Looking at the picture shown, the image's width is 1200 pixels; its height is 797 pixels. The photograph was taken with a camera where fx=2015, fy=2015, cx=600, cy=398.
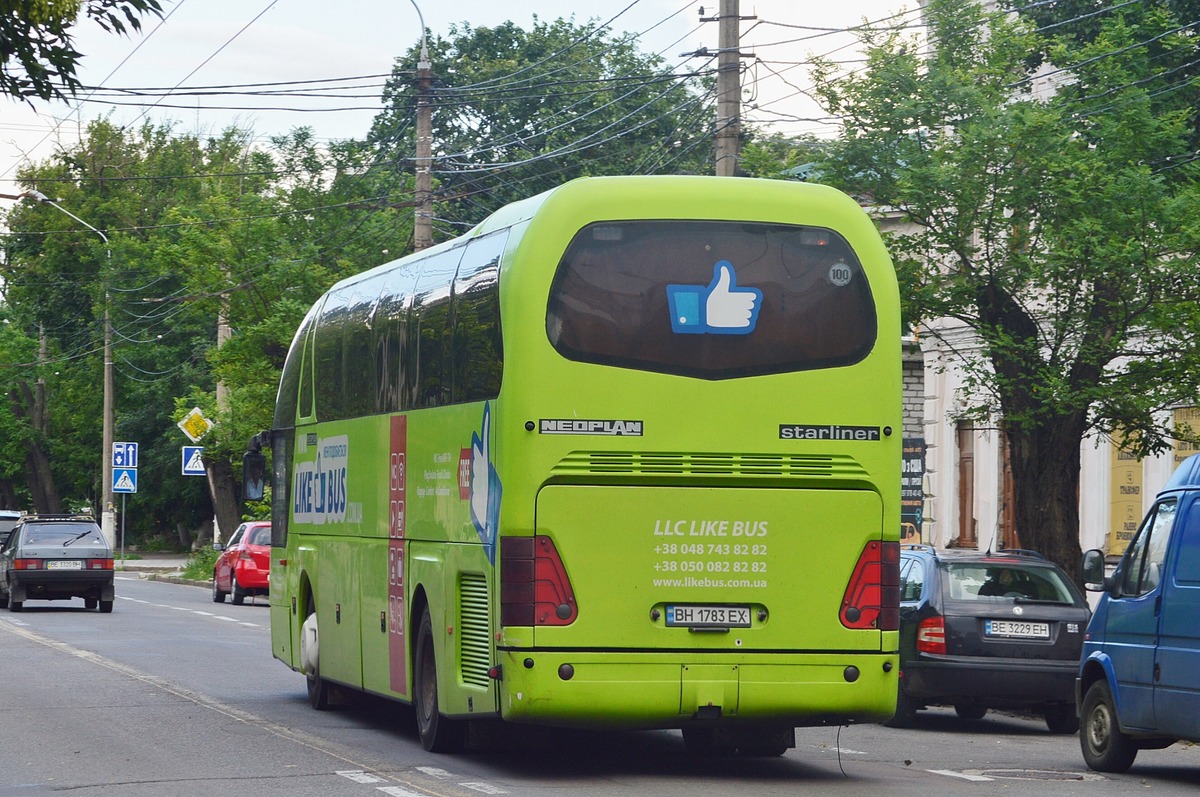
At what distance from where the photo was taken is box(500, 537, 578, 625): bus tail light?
11242 millimetres

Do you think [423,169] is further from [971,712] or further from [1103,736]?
[1103,736]

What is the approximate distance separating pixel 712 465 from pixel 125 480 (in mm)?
41425

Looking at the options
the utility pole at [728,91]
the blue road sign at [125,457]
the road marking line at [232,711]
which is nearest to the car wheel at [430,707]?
the road marking line at [232,711]

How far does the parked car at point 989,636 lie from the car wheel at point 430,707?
463cm

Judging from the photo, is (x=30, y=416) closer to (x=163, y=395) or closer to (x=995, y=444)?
(x=163, y=395)

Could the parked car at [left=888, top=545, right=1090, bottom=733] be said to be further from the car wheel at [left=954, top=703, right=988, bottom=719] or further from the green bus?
the green bus

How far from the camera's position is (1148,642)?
1279cm

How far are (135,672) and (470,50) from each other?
44468 mm

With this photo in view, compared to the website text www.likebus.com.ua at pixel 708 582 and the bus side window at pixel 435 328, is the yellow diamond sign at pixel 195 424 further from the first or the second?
the website text www.likebus.com.ua at pixel 708 582

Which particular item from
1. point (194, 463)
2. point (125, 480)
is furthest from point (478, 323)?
point (125, 480)

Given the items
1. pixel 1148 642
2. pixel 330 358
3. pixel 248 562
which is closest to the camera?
pixel 1148 642

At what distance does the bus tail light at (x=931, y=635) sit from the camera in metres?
16.0

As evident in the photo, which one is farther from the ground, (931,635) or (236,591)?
Result: (931,635)

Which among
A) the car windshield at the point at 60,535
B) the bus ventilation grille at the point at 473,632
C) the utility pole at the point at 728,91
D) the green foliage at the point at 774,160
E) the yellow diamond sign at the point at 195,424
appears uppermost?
the utility pole at the point at 728,91
